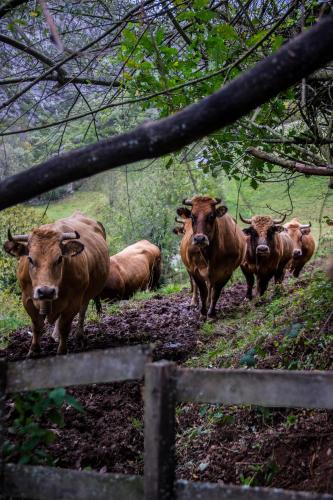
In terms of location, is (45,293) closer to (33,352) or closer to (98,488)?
(33,352)

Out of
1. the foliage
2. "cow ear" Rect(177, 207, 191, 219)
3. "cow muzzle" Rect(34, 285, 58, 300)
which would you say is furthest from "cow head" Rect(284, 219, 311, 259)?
the foliage

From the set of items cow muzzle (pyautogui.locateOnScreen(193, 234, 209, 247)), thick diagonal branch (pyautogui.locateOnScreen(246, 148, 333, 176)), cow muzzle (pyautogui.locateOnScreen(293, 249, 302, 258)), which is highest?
thick diagonal branch (pyautogui.locateOnScreen(246, 148, 333, 176))

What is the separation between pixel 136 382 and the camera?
7000 mm

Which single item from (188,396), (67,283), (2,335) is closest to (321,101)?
(67,283)

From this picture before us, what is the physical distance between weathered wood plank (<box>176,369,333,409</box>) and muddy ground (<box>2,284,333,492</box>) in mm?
860

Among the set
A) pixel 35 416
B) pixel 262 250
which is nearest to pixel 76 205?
pixel 262 250

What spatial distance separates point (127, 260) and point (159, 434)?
13700mm

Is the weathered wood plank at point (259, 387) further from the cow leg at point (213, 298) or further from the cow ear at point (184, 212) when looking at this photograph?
the cow ear at point (184, 212)

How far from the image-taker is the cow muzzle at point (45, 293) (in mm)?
7191

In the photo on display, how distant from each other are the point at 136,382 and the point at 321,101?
13.9ft

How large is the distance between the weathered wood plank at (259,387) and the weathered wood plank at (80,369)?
24cm

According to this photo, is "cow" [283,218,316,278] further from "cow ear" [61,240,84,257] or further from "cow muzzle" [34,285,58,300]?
"cow muzzle" [34,285,58,300]

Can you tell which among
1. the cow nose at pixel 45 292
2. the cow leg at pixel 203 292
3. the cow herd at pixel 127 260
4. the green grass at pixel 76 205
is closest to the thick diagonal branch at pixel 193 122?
the cow nose at pixel 45 292

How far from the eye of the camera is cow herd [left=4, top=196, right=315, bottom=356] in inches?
302
